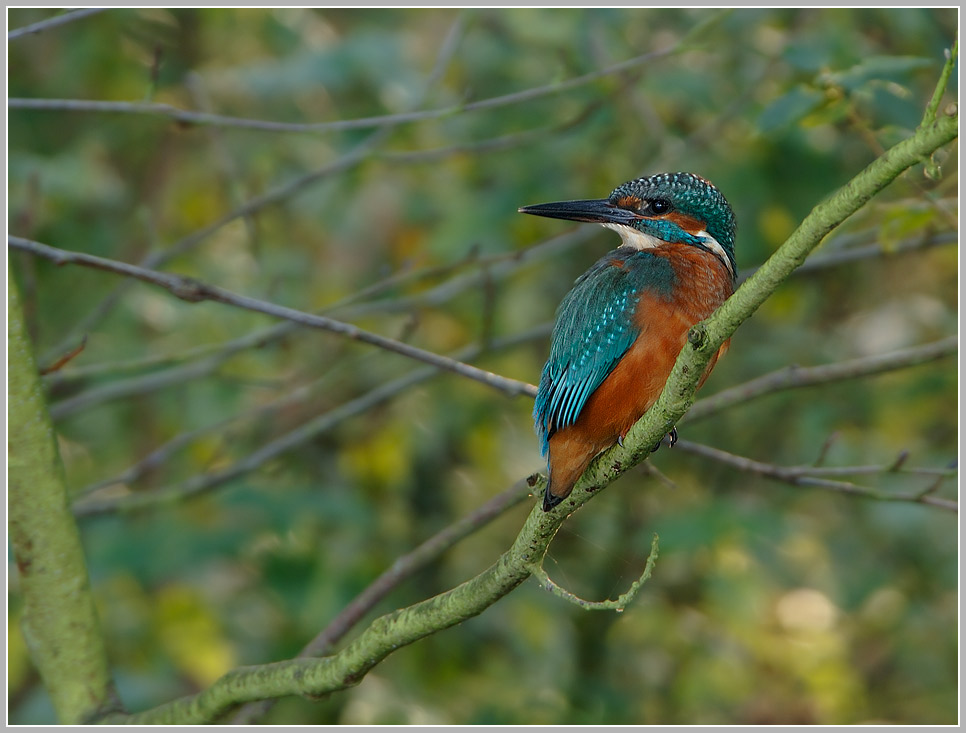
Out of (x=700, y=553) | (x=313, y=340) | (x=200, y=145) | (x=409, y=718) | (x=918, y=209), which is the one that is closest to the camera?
(x=918, y=209)

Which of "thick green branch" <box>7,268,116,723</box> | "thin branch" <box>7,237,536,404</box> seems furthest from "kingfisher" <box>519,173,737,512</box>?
"thick green branch" <box>7,268,116,723</box>

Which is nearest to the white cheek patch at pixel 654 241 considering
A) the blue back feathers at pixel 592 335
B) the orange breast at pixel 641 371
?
the blue back feathers at pixel 592 335

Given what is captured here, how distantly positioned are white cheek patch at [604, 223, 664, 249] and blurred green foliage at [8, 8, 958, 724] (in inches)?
28.5

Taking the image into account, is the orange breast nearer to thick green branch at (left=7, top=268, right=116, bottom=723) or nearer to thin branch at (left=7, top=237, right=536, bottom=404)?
thin branch at (left=7, top=237, right=536, bottom=404)

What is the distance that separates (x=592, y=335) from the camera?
84.9 inches

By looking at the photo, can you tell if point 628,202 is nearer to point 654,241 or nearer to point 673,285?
point 654,241

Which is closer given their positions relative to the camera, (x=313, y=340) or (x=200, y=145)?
(x=313, y=340)

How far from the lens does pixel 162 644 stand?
149 inches

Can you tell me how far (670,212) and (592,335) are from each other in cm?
47

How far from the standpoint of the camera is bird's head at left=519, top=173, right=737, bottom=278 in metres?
2.42

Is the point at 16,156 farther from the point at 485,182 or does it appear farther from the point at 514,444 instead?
the point at 514,444

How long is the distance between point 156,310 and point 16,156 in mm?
858

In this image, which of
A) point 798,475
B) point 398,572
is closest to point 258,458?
point 398,572

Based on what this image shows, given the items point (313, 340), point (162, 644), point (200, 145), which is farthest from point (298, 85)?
point (162, 644)
